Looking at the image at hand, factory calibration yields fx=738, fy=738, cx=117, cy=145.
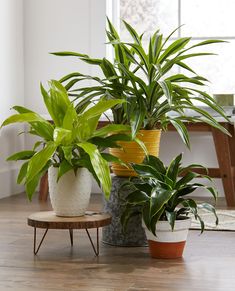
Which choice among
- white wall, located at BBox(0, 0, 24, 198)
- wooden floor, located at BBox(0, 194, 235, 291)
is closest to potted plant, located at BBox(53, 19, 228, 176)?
wooden floor, located at BBox(0, 194, 235, 291)

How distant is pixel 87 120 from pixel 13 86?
2.48 metres

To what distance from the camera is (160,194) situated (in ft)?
10.9

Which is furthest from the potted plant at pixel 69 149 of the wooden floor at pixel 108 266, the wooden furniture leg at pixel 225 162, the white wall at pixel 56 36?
the white wall at pixel 56 36

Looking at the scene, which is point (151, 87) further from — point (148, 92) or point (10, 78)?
point (10, 78)

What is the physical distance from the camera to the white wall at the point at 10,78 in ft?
18.5

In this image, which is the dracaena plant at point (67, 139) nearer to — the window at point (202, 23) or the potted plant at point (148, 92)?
the potted plant at point (148, 92)

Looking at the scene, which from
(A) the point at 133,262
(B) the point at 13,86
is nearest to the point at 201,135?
(B) the point at 13,86

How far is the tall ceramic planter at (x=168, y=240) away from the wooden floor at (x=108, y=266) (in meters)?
0.05

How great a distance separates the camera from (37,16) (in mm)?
6000

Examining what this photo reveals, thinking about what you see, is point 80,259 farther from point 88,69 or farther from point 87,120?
point 88,69

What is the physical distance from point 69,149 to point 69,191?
8.4 inches

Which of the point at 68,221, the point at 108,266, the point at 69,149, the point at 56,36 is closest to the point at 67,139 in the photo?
the point at 69,149

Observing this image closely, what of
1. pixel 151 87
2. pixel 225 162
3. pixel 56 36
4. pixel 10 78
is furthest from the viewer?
pixel 56 36

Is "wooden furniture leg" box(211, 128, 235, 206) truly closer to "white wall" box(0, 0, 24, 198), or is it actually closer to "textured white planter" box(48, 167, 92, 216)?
"white wall" box(0, 0, 24, 198)
